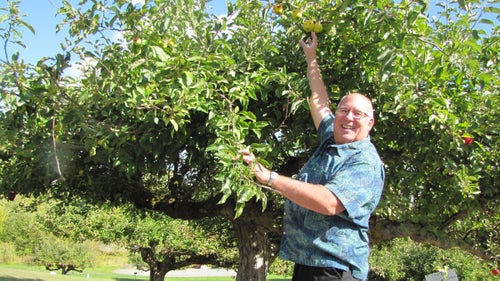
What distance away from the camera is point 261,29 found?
10.1 ft

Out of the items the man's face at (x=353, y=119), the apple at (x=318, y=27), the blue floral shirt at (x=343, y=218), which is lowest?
the blue floral shirt at (x=343, y=218)

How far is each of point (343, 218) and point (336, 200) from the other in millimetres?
150

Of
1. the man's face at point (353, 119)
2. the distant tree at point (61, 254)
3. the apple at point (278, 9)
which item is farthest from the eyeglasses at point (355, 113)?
the distant tree at point (61, 254)

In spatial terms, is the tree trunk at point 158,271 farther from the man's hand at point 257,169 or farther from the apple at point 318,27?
the man's hand at point 257,169

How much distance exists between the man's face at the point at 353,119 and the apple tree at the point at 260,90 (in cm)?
40

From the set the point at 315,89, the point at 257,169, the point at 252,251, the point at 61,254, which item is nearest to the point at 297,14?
the point at 315,89

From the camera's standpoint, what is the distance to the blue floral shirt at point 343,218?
178 cm

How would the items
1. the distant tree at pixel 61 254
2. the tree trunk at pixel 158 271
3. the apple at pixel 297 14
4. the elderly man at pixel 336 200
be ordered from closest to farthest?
the elderly man at pixel 336 200, the apple at pixel 297 14, the tree trunk at pixel 158 271, the distant tree at pixel 61 254

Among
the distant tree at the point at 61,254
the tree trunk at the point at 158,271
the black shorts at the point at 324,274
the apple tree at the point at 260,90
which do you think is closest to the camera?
the black shorts at the point at 324,274

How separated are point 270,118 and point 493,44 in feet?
4.83

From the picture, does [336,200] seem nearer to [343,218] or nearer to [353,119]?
[343,218]

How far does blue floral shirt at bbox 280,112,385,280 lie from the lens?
1.78 metres

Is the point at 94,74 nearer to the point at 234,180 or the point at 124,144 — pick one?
the point at 124,144

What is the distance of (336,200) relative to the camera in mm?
1720
